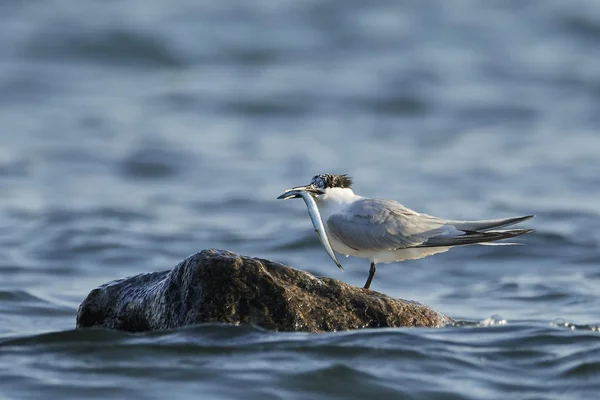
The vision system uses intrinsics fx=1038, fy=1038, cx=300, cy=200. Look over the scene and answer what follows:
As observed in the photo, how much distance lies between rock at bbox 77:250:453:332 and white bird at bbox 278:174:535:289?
0.78 metres

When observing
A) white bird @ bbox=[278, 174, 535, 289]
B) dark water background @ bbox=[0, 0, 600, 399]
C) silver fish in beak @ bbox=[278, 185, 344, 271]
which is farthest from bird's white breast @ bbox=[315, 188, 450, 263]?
dark water background @ bbox=[0, 0, 600, 399]

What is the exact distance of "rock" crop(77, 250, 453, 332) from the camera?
20.9 ft

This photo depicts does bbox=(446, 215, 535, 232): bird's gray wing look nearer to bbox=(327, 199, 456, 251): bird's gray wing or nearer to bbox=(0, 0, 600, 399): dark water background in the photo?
bbox=(327, 199, 456, 251): bird's gray wing

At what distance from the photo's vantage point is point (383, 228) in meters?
7.56

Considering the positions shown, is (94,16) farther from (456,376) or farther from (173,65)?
(456,376)

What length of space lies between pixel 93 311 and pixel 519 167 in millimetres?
8969

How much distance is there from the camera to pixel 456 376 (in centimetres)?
597

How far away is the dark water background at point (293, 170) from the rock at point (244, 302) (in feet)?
0.48

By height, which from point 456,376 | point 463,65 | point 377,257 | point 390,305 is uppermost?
point 463,65

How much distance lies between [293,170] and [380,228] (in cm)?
664

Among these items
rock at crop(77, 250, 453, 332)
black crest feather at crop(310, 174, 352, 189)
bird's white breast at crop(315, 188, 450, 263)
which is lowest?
rock at crop(77, 250, 453, 332)

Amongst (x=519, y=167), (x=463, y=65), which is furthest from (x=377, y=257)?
(x=463, y=65)

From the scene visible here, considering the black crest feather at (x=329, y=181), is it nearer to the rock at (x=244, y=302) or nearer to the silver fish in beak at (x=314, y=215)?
the silver fish in beak at (x=314, y=215)

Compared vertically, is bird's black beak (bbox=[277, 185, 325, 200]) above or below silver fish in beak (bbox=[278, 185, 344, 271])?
above
